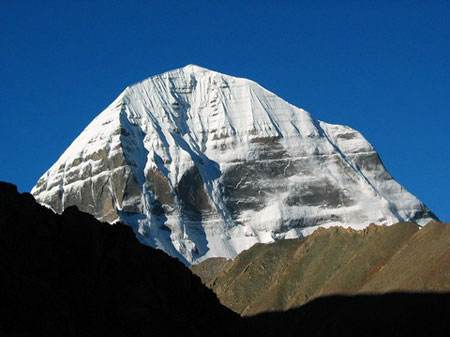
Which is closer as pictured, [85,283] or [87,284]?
[85,283]

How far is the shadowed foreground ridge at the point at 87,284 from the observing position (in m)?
114

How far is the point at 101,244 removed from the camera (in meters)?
137

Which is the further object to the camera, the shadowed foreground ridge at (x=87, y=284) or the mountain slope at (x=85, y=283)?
the shadowed foreground ridge at (x=87, y=284)

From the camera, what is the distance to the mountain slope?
11438cm

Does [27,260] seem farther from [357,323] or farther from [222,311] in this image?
[357,323]

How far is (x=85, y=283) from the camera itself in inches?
5039

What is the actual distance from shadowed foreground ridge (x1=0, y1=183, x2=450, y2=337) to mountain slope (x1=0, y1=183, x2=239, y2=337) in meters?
0.09

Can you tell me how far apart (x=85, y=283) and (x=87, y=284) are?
0.22 m

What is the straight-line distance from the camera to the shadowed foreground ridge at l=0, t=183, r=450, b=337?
11450 centimetres

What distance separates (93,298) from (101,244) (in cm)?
1092

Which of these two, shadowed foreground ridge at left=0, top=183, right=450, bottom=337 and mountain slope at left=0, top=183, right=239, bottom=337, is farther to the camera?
shadowed foreground ridge at left=0, top=183, right=450, bottom=337

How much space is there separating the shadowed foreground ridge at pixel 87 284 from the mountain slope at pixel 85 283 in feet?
0.29

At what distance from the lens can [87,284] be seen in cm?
12812

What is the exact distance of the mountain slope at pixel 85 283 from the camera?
114 m
